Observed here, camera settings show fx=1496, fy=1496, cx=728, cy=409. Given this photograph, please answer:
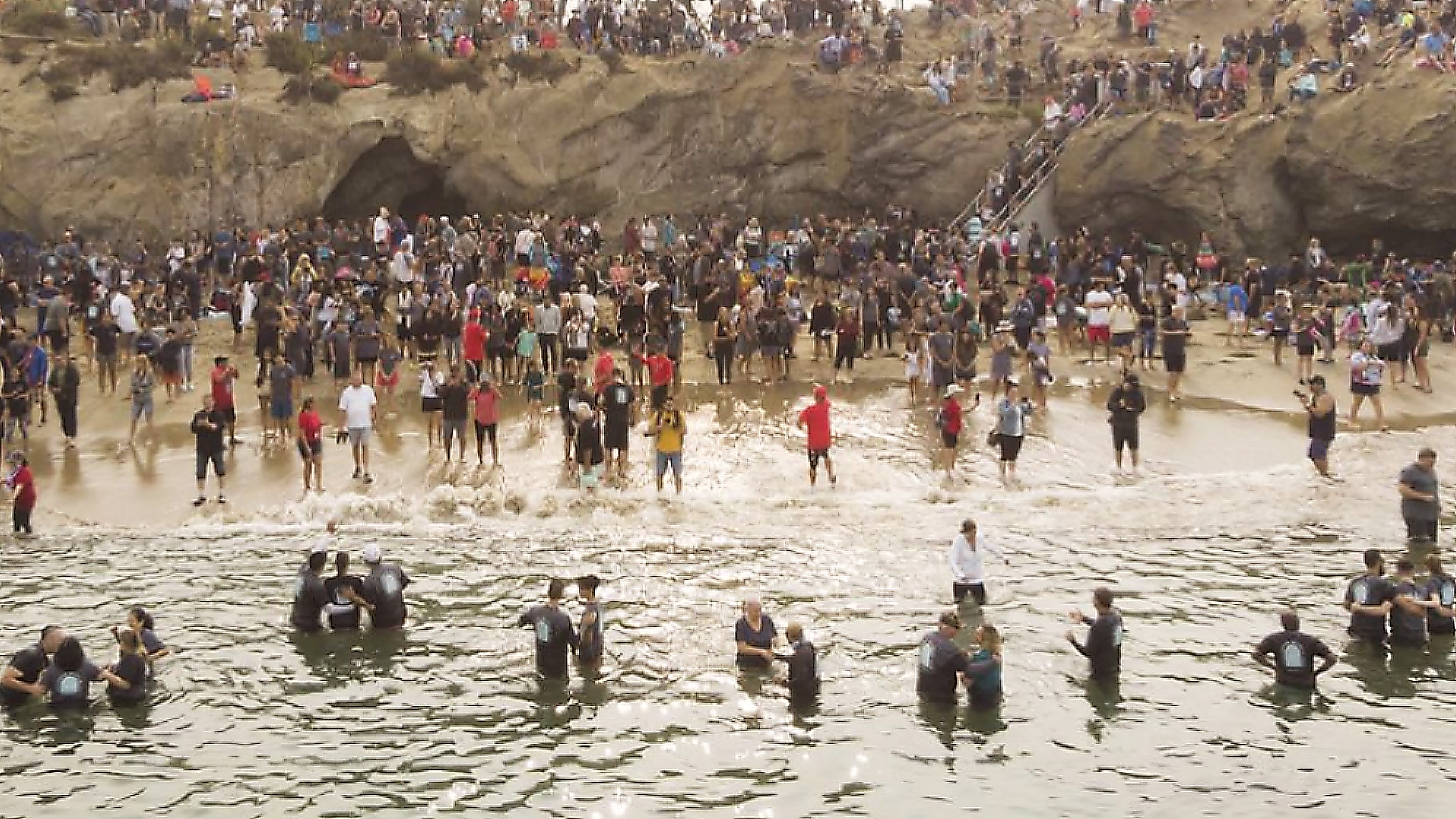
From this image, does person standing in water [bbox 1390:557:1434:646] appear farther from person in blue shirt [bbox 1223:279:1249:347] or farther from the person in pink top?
person in blue shirt [bbox 1223:279:1249:347]

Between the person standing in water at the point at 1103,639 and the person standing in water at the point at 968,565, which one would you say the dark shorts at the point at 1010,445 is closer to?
the person standing in water at the point at 968,565

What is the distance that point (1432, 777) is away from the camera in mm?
13531

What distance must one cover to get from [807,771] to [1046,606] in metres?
4.83

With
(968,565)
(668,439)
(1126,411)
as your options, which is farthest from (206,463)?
(1126,411)

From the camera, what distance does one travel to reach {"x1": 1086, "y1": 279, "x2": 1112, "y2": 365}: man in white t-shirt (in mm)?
27625

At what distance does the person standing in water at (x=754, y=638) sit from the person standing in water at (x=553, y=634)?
1715 millimetres

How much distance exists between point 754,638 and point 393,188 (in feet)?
82.6

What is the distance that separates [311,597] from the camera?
1681 cm

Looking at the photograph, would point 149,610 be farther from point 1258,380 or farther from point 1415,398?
point 1415,398

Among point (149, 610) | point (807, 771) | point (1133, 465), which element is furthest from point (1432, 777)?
point (149, 610)

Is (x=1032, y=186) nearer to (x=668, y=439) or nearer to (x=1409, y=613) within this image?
(x=668, y=439)

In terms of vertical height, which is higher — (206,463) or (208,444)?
(208,444)

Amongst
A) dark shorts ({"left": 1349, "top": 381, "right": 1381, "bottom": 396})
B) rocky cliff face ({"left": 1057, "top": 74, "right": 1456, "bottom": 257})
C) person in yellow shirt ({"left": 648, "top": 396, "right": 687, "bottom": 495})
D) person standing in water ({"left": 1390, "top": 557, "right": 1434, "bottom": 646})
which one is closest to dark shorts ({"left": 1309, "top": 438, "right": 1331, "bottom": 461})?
dark shorts ({"left": 1349, "top": 381, "right": 1381, "bottom": 396})

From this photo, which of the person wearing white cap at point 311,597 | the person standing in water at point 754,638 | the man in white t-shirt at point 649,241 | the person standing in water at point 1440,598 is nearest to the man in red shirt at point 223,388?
the person wearing white cap at point 311,597
